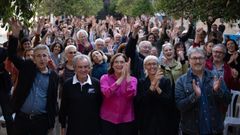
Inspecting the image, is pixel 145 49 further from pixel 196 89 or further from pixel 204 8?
pixel 204 8

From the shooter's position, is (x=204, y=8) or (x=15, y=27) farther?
(x=204, y=8)

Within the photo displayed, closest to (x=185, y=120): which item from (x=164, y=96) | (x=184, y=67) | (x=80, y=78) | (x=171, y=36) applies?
(x=164, y=96)

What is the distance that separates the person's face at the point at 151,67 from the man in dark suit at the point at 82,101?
2.28 ft

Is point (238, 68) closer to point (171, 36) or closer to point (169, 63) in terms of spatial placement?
point (169, 63)

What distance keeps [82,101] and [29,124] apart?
740 mm

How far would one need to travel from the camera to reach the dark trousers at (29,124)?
6406 millimetres

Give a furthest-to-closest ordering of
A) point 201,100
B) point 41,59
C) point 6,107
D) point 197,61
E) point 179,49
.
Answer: point 179,49
point 6,107
point 41,59
point 197,61
point 201,100

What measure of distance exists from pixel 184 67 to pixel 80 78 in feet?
8.88

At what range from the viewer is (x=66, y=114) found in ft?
21.5

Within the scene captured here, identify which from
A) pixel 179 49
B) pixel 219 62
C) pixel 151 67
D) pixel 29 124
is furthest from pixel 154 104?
pixel 179 49

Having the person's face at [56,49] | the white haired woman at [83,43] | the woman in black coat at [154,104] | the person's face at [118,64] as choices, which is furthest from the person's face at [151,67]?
the white haired woman at [83,43]

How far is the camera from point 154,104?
21.3 feet

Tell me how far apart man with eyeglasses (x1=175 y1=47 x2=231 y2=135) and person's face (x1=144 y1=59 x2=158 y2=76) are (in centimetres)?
61

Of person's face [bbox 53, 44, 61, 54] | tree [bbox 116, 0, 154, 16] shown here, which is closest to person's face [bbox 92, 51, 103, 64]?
person's face [bbox 53, 44, 61, 54]
